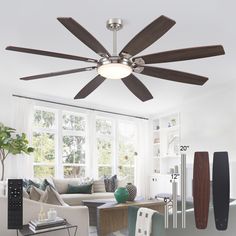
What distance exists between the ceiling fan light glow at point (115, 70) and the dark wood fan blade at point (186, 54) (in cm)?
18

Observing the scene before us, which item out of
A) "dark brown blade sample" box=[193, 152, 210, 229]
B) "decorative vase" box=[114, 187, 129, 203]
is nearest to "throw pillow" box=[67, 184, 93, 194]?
"decorative vase" box=[114, 187, 129, 203]

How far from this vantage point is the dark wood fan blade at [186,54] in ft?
7.18

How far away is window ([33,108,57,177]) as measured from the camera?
21.1 feet

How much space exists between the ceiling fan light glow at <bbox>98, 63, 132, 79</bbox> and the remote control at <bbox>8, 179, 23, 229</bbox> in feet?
4.30

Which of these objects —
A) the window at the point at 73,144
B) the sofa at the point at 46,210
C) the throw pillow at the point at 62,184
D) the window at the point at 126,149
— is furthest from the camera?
the window at the point at 126,149

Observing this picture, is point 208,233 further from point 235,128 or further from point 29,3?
point 235,128

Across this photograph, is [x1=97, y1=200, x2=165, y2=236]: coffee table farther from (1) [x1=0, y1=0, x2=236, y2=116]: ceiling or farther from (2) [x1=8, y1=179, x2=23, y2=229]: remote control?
(1) [x1=0, y1=0, x2=236, y2=116]: ceiling

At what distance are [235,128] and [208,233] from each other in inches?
127

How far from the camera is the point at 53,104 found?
665 centimetres

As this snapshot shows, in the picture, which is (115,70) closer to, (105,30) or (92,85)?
(92,85)

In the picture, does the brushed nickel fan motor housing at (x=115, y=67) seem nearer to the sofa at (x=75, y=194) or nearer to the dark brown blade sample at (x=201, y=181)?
the dark brown blade sample at (x=201, y=181)

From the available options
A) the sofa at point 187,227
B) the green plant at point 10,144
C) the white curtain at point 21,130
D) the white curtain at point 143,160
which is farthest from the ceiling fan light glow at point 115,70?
the white curtain at point 143,160

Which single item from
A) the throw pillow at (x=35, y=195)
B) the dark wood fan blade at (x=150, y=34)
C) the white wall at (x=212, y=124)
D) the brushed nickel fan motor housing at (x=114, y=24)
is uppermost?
the brushed nickel fan motor housing at (x=114, y=24)

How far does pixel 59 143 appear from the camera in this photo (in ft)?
22.2
